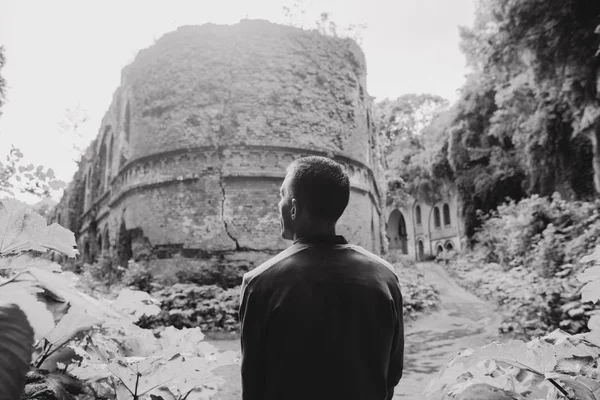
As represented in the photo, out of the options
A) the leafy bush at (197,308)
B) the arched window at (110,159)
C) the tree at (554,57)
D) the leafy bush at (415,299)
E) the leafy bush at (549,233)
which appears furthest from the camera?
the arched window at (110,159)

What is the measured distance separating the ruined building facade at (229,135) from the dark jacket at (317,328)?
26.4 feet

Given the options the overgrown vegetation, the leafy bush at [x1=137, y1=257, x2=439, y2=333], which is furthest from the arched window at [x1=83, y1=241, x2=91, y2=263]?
the leafy bush at [x1=137, y1=257, x2=439, y2=333]

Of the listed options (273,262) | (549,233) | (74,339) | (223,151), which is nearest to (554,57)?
(549,233)

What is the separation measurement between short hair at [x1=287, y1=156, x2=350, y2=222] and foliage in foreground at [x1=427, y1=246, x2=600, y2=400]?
67 cm

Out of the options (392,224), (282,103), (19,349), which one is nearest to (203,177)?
(282,103)

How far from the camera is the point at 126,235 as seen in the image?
10.7 metres

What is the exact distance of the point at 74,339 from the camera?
1326 mm

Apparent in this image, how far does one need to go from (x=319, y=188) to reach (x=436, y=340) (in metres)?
7.01

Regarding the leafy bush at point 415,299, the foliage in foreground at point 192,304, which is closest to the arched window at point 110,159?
the foliage in foreground at point 192,304

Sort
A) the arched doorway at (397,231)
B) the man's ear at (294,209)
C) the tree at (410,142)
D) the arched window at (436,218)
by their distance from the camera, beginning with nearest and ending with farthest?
the man's ear at (294,209), the tree at (410,142), the arched window at (436,218), the arched doorway at (397,231)

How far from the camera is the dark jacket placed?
51.6 inches

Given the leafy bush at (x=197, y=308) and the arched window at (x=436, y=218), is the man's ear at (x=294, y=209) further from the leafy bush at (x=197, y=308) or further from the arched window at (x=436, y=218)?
the arched window at (x=436, y=218)

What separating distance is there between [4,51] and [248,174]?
5.65 meters

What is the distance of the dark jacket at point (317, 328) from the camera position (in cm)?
131
